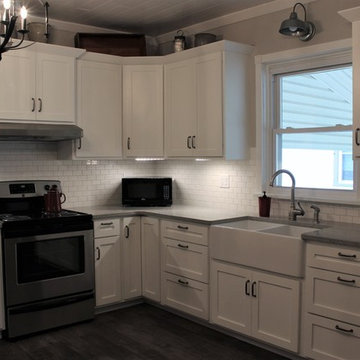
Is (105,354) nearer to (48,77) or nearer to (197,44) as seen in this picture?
(48,77)

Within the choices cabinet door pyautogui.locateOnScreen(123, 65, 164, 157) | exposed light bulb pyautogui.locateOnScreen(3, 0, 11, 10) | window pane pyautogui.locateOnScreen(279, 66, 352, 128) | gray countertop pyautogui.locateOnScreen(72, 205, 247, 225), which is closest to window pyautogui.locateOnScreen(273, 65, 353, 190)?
window pane pyautogui.locateOnScreen(279, 66, 352, 128)

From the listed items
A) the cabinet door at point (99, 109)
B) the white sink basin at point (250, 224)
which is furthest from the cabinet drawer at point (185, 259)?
the cabinet door at point (99, 109)

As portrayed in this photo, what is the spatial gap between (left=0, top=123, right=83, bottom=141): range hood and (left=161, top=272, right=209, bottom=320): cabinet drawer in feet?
4.75

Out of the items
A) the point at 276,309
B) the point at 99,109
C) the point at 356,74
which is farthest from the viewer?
the point at 99,109

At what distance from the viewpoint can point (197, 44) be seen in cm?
440

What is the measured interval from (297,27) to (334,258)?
69.4 inches

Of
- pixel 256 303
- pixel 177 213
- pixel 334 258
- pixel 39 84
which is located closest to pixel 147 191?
pixel 177 213

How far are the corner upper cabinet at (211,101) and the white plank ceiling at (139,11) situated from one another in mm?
365

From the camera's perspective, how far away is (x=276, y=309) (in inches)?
129

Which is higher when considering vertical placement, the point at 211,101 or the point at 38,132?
the point at 211,101

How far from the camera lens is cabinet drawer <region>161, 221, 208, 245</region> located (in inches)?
150

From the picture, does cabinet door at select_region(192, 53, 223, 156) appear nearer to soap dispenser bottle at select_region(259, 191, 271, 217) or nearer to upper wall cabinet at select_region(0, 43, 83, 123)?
soap dispenser bottle at select_region(259, 191, 271, 217)

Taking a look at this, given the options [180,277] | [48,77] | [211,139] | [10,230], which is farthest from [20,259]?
[211,139]

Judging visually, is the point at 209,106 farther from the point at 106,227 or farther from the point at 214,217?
the point at 106,227
